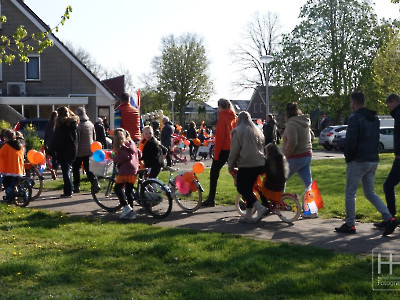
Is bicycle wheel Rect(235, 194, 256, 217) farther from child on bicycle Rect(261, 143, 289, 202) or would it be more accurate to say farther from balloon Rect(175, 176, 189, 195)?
balloon Rect(175, 176, 189, 195)

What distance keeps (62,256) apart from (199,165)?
385 cm

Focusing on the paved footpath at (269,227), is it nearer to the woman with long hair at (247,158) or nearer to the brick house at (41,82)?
the woman with long hair at (247,158)

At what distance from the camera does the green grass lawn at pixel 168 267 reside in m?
5.16

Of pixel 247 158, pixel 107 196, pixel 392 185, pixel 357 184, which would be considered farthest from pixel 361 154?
pixel 107 196

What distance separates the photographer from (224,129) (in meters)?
10.1

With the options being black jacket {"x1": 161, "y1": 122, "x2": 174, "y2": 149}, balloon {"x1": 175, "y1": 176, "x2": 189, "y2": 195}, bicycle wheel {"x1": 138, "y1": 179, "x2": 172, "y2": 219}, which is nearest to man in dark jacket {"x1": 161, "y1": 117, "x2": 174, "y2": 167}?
black jacket {"x1": 161, "y1": 122, "x2": 174, "y2": 149}

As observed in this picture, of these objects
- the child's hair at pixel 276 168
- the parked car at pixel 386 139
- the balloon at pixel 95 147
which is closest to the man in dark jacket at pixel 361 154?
the child's hair at pixel 276 168

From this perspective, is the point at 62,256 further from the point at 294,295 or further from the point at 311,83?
the point at 311,83

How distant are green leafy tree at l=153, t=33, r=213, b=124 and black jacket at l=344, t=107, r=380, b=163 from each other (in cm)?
5655

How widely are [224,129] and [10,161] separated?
433cm

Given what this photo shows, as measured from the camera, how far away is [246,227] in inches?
335

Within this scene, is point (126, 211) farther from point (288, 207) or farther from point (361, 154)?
A: point (361, 154)

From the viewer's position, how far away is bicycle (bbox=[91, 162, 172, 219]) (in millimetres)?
9391

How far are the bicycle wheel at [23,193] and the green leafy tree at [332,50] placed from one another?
38.5 metres
